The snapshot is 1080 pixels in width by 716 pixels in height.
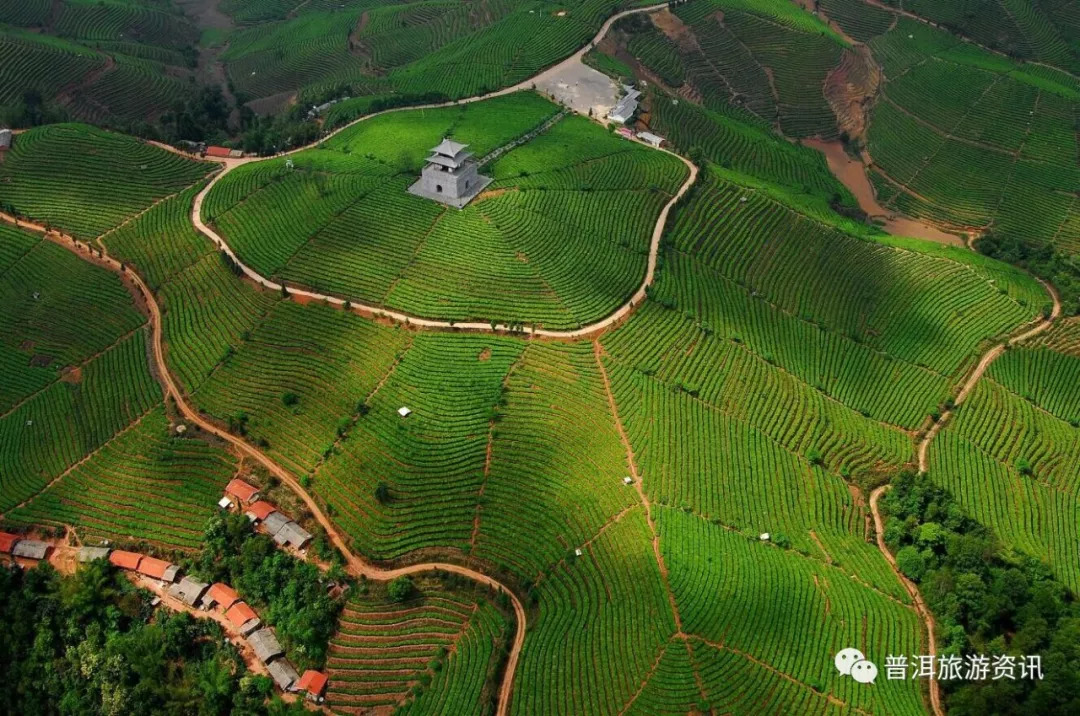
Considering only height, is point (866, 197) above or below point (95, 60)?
below

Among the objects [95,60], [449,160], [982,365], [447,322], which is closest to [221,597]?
[447,322]

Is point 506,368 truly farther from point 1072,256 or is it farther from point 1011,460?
point 1072,256

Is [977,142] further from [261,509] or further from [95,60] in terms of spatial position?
[95,60]

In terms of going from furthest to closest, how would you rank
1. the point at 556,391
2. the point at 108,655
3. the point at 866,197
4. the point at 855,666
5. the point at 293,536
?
the point at 866,197, the point at 556,391, the point at 293,536, the point at 855,666, the point at 108,655

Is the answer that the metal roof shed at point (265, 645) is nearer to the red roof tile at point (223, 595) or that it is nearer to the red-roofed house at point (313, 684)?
the red-roofed house at point (313, 684)

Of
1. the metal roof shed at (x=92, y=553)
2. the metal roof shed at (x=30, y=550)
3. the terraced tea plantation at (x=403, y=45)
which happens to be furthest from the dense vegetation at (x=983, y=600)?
the terraced tea plantation at (x=403, y=45)

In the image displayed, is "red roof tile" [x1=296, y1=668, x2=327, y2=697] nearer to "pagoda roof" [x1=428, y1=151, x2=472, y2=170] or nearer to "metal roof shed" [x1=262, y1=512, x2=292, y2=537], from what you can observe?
"metal roof shed" [x1=262, y1=512, x2=292, y2=537]
